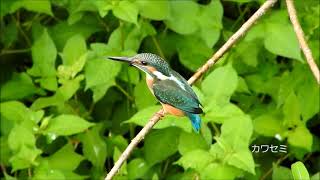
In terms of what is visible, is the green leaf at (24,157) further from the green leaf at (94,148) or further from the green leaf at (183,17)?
the green leaf at (183,17)

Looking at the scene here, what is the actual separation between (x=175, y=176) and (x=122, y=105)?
41 cm

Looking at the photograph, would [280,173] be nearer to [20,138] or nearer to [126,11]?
[126,11]

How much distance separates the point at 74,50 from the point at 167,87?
1586mm

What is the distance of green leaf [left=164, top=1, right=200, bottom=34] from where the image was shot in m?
2.51

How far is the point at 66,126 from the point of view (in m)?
2.33

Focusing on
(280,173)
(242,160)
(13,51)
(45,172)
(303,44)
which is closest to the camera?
(303,44)

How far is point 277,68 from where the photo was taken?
8.70 feet

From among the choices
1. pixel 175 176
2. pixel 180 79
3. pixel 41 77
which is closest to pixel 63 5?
pixel 41 77

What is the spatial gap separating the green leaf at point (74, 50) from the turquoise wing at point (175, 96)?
1.55 m

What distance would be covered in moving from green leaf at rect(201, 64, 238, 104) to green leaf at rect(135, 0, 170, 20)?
1.29 ft

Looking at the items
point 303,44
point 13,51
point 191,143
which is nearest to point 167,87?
point 303,44

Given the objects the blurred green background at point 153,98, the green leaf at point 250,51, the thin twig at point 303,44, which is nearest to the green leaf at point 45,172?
the blurred green background at point 153,98

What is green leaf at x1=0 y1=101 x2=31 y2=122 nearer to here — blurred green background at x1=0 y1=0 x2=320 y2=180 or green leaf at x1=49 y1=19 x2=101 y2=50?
blurred green background at x1=0 y1=0 x2=320 y2=180

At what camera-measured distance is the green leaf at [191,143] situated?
2201 millimetres
